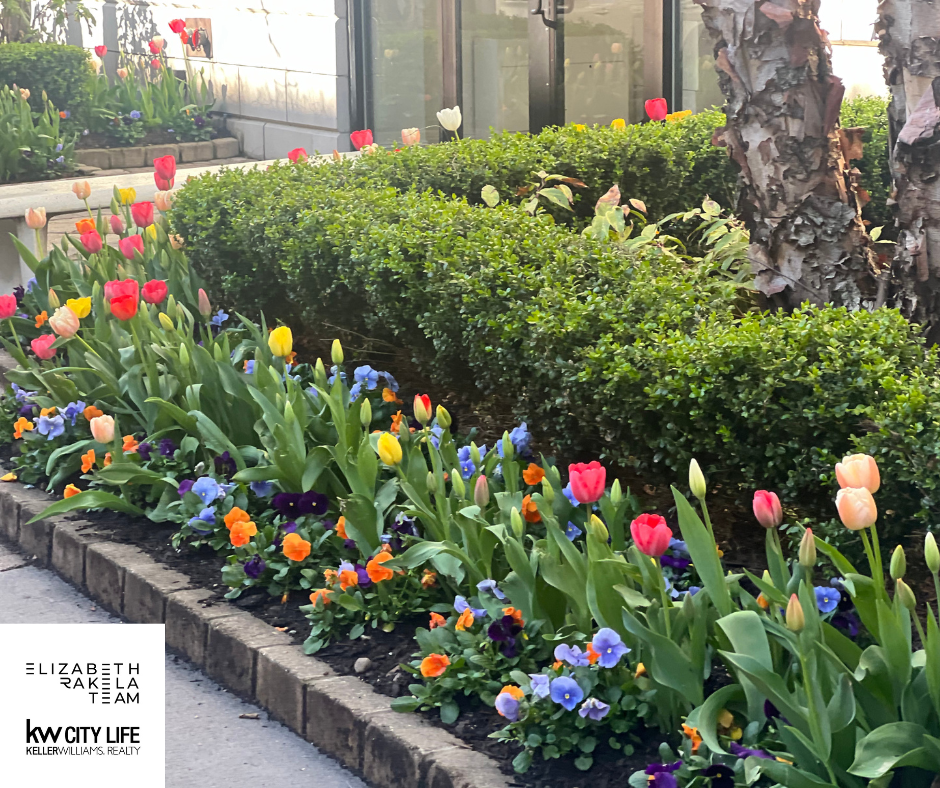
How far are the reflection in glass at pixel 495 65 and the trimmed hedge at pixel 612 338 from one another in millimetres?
4574

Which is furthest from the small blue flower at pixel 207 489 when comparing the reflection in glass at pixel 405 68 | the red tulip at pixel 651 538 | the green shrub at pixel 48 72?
the green shrub at pixel 48 72

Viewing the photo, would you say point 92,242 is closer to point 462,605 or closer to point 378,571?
point 378,571

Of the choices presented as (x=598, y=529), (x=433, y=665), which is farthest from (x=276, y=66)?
(x=598, y=529)

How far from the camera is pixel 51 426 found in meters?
4.23

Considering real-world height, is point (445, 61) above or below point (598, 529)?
above

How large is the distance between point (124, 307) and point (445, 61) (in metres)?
6.27

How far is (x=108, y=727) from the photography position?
2.68m

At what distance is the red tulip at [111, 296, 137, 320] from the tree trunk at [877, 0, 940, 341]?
7.92ft

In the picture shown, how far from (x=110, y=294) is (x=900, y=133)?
2.63 m

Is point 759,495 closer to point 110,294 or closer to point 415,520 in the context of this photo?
point 415,520

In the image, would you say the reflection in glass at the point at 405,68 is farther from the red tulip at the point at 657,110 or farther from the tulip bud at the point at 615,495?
the tulip bud at the point at 615,495

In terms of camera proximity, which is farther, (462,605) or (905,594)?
(462,605)

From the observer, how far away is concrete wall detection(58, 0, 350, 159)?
1023cm

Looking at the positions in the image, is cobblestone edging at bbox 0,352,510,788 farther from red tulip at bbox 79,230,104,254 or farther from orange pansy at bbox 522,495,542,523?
red tulip at bbox 79,230,104,254
